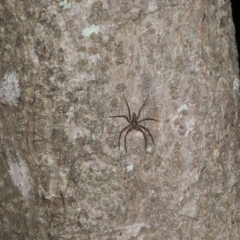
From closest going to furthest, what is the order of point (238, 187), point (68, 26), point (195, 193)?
point (68, 26)
point (195, 193)
point (238, 187)

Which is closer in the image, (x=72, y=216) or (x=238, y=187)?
(x=72, y=216)

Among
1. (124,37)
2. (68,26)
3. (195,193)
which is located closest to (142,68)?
(124,37)

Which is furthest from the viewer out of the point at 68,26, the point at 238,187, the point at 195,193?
the point at 238,187

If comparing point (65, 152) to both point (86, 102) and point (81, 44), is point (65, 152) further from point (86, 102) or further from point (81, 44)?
point (81, 44)

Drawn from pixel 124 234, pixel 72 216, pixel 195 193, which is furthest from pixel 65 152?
pixel 195 193

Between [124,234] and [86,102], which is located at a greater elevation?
[86,102]

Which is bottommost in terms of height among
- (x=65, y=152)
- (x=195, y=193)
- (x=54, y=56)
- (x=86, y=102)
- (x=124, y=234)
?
(x=124, y=234)

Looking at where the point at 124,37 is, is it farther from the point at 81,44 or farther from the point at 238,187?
the point at 238,187
